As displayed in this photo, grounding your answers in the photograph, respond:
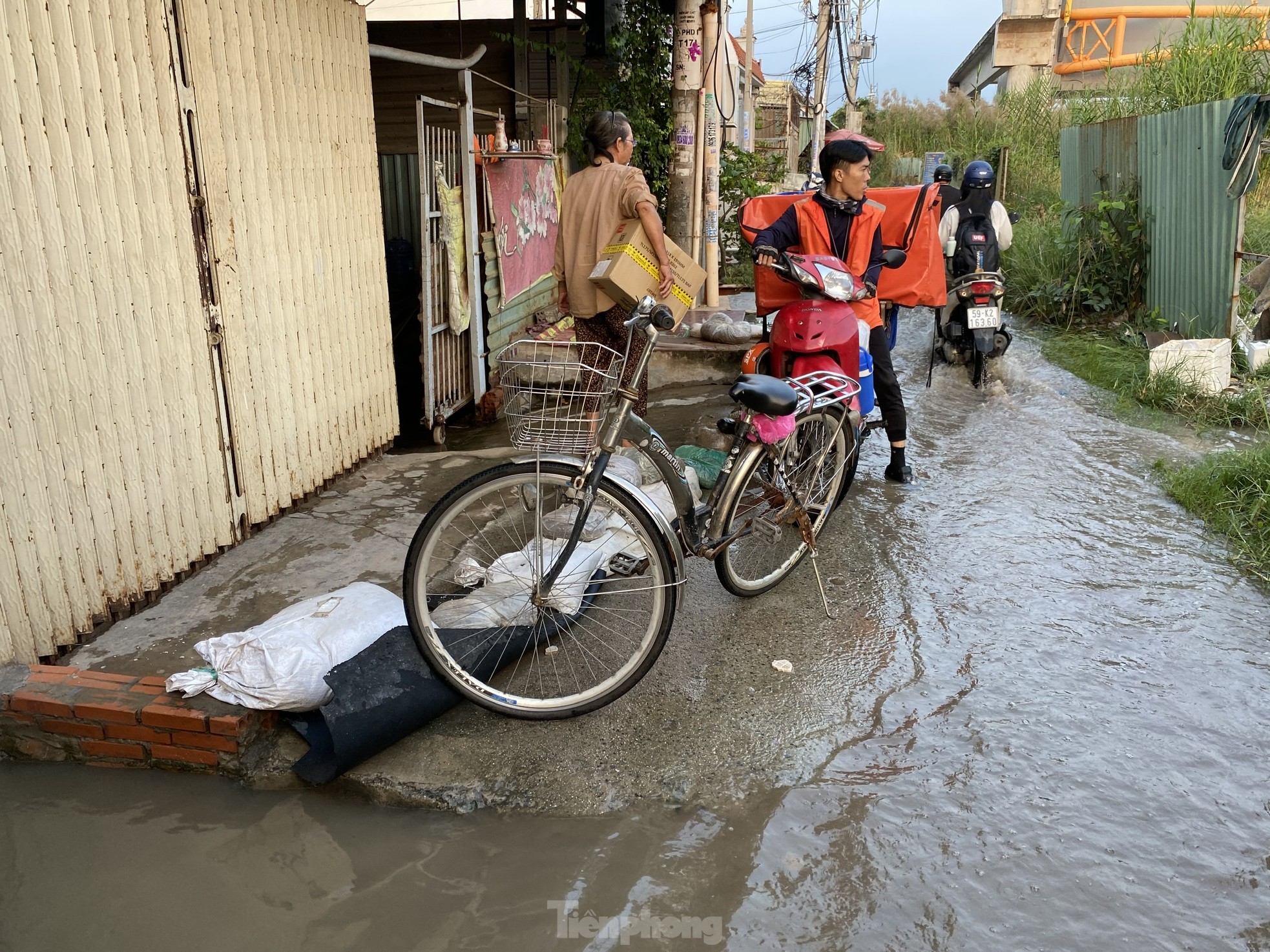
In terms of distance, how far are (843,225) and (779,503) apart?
1.87 meters

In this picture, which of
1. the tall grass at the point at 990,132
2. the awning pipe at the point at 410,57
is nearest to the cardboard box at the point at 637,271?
the awning pipe at the point at 410,57

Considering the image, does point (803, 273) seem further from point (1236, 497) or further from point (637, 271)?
point (1236, 497)

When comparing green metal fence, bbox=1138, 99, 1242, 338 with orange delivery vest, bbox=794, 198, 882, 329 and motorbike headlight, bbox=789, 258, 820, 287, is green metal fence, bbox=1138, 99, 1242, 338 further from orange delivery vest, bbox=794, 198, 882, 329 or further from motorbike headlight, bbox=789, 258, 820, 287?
motorbike headlight, bbox=789, 258, 820, 287

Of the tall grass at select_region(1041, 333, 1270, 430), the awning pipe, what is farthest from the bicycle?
the tall grass at select_region(1041, 333, 1270, 430)

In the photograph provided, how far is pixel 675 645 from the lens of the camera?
370 cm

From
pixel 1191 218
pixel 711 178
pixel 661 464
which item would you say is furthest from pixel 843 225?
pixel 711 178

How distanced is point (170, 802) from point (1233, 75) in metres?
11.8

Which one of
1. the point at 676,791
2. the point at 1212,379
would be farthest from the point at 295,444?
the point at 1212,379

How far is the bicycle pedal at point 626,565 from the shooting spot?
383 centimetres

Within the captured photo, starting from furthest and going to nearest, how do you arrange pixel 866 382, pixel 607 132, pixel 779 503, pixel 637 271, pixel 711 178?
pixel 711 178, pixel 607 132, pixel 866 382, pixel 637 271, pixel 779 503

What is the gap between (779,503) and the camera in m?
3.95

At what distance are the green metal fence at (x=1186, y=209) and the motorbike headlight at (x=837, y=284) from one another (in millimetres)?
4810

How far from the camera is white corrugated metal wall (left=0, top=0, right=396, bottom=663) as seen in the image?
3092 mm

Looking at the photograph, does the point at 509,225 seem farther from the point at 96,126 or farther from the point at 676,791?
the point at 676,791
